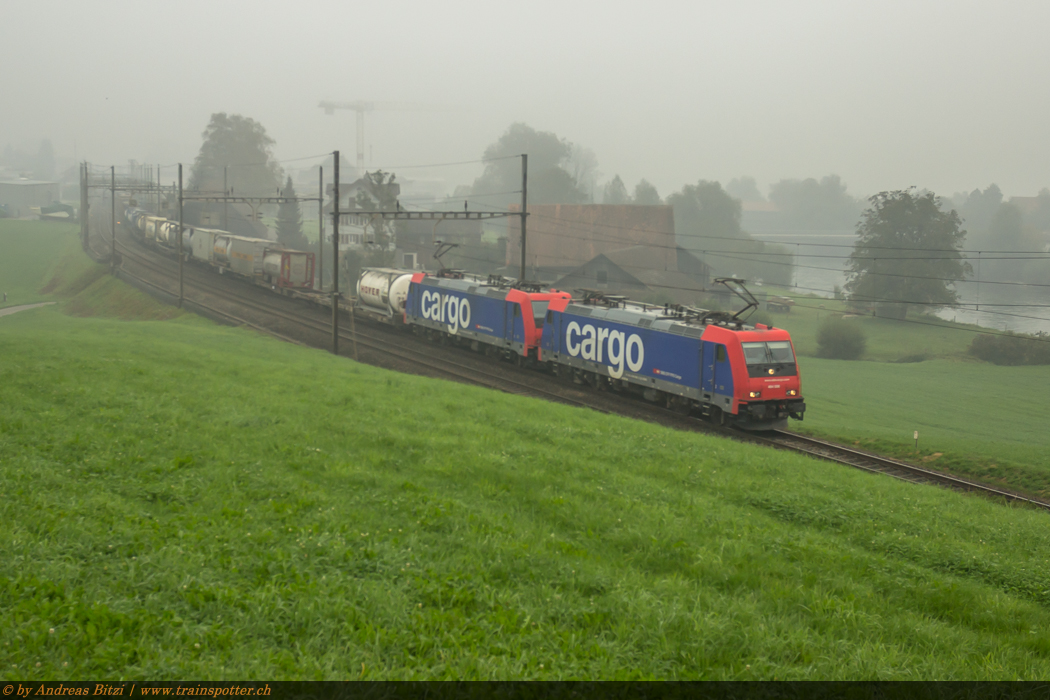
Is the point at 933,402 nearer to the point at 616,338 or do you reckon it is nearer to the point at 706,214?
the point at 616,338

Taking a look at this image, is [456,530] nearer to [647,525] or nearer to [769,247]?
[647,525]

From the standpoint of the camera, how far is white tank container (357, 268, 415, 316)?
4312 centimetres

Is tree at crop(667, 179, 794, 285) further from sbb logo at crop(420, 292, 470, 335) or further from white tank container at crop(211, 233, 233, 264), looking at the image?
sbb logo at crop(420, 292, 470, 335)

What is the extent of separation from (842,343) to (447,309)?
127 feet

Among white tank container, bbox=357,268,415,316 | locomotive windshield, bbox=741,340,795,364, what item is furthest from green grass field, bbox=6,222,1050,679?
white tank container, bbox=357,268,415,316

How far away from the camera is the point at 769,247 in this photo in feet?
410

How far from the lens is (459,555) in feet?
30.8

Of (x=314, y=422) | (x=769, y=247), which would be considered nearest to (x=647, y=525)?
(x=314, y=422)

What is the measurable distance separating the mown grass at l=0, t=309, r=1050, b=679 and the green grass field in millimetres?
39

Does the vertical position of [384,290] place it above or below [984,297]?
above

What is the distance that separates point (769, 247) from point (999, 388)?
256 ft

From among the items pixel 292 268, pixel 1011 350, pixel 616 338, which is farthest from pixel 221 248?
pixel 1011 350

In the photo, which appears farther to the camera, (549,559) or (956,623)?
(549,559)

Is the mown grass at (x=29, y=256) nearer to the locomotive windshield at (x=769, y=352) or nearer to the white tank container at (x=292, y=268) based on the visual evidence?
the white tank container at (x=292, y=268)
